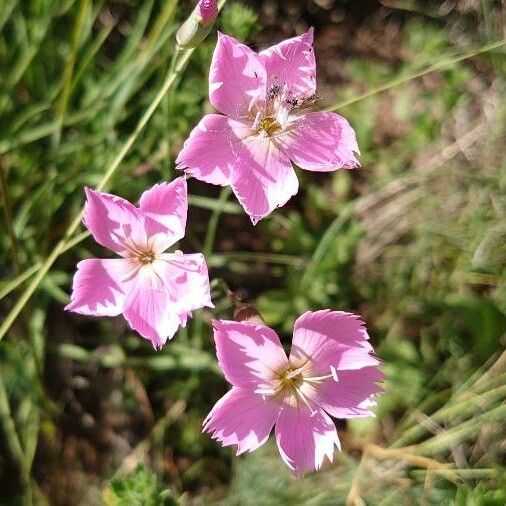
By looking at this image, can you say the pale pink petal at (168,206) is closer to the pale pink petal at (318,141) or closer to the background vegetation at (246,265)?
the pale pink petal at (318,141)

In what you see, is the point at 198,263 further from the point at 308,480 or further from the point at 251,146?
the point at 308,480

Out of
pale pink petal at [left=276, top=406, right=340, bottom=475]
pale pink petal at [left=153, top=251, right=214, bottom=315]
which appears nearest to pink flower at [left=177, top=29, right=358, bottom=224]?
pale pink petal at [left=153, top=251, right=214, bottom=315]

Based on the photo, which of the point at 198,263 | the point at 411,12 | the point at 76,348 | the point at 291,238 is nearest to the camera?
the point at 198,263

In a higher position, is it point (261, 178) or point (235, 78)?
point (235, 78)

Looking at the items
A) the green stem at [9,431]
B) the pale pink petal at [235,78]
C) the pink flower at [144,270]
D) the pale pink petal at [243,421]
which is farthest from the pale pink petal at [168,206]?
the green stem at [9,431]

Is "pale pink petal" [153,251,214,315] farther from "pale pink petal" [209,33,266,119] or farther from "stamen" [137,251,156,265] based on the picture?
"pale pink petal" [209,33,266,119]

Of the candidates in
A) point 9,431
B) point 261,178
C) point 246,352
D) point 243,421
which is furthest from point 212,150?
point 9,431

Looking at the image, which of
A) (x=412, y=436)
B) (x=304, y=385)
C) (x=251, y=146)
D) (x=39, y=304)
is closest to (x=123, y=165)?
(x=39, y=304)

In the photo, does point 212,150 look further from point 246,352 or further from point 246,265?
point 246,265
